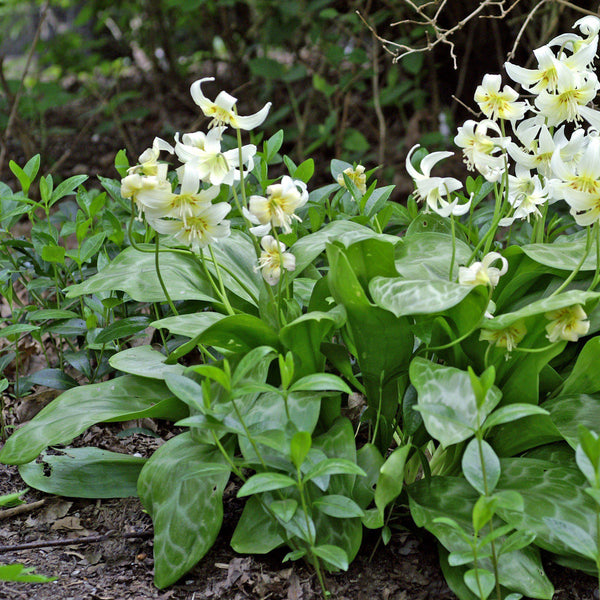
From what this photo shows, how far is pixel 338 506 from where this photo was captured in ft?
4.40

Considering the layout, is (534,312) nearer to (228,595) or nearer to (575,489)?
(575,489)

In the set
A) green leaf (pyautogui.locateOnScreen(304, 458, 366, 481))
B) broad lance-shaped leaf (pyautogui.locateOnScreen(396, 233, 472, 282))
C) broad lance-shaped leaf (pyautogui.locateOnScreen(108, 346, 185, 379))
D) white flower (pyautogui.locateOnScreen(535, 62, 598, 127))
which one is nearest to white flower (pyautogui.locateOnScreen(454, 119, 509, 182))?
white flower (pyautogui.locateOnScreen(535, 62, 598, 127))

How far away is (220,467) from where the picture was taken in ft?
4.41

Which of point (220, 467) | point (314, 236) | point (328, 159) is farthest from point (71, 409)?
point (328, 159)

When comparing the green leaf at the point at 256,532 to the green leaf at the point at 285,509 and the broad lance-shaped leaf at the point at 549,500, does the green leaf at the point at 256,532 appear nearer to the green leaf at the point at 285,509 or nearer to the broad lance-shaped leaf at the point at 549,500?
the green leaf at the point at 285,509

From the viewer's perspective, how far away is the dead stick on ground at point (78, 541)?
155 cm

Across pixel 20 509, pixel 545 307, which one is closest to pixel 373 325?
pixel 545 307

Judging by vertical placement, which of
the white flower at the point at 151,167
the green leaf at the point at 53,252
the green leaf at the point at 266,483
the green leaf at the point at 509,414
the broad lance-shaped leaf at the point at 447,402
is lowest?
the green leaf at the point at 266,483

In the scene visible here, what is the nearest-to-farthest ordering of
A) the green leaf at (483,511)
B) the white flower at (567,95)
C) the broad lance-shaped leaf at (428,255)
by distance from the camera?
1. the green leaf at (483,511)
2. the white flower at (567,95)
3. the broad lance-shaped leaf at (428,255)

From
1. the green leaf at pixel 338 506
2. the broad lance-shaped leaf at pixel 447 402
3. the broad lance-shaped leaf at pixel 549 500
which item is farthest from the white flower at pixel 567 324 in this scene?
the green leaf at pixel 338 506

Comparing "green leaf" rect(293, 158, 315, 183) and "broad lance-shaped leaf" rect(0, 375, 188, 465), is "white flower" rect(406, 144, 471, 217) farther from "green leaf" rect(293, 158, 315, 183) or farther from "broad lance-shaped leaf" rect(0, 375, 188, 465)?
"broad lance-shaped leaf" rect(0, 375, 188, 465)

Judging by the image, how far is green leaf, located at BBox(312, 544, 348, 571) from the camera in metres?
1.27

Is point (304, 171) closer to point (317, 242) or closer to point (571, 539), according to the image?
point (317, 242)

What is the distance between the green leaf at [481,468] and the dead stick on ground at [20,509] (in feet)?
3.36
